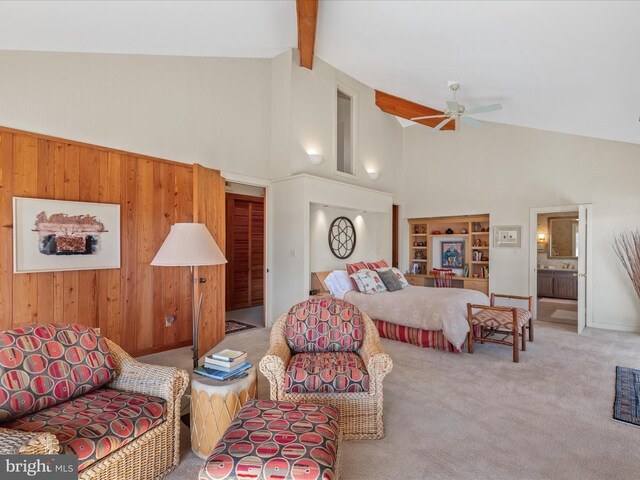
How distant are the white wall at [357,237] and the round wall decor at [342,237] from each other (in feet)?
0.25

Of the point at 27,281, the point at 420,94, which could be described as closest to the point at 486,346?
the point at 420,94

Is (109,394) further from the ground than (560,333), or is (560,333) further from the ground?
(109,394)

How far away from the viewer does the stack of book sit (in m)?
2.19

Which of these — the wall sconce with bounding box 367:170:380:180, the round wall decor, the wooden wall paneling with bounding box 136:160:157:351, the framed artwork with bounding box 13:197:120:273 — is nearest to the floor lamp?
the framed artwork with bounding box 13:197:120:273

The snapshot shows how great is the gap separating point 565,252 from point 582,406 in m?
6.76

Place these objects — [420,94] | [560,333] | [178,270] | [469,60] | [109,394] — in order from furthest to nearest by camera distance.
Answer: [420,94], [560,333], [178,270], [469,60], [109,394]

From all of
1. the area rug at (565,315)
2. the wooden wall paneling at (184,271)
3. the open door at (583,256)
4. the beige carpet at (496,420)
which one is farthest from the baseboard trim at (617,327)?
the wooden wall paneling at (184,271)

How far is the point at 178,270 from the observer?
4383 millimetres

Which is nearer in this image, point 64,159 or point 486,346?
point 64,159

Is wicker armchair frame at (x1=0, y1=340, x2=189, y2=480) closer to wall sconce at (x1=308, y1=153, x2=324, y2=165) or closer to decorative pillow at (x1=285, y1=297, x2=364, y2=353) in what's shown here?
decorative pillow at (x1=285, y1=297, x2=364, y2=353)

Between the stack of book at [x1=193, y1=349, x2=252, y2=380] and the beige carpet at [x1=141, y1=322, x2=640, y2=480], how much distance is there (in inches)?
19.8

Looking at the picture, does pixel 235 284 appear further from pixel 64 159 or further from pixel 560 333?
pixel 560 333

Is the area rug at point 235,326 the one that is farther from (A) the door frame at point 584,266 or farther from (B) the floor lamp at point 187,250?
(A) the door frame at point 584,266

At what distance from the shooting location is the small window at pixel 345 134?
257 inches
